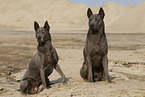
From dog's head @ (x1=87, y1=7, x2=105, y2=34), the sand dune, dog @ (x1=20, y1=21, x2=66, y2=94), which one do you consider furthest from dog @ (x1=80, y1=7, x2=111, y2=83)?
the sand dune

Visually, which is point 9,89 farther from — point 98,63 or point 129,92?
point 129,92

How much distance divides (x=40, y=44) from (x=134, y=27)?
39807 mm

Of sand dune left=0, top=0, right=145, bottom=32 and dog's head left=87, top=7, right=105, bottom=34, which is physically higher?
sand dune left=0, top=0, right=145, bottom=32

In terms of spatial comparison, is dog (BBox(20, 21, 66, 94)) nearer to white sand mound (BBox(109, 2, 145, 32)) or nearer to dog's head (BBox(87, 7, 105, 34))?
dog's head (BBox(87, 7, 105, 34))

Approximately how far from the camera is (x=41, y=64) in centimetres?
603

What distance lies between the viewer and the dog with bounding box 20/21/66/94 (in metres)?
6.00

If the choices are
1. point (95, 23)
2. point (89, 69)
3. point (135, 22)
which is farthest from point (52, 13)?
point (95, 23)

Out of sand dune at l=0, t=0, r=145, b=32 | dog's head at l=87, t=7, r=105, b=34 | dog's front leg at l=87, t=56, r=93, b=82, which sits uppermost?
sand dune at l=0, t=0, r=145, b=32

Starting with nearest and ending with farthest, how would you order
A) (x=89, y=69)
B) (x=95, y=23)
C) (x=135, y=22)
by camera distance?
(x=95, y=23) < (x=89, y=69) < (x=135, y=22)

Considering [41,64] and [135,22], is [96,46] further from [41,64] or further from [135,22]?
[135,22]

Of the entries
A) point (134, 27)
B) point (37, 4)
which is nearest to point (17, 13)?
point (37, 4)

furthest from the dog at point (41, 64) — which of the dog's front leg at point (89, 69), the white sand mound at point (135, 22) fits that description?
the white sand mound at point (135, 22)

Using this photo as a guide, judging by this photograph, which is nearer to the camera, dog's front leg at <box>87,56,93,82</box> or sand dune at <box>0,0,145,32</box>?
dog's front leg at <box>87,56,93,82</box>

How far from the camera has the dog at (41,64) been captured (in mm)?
5996
